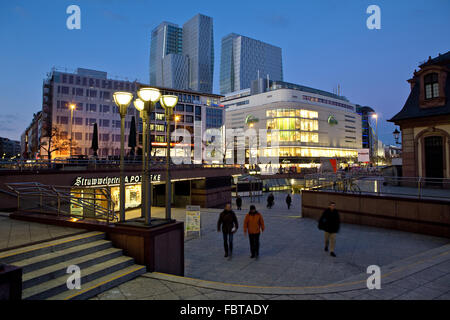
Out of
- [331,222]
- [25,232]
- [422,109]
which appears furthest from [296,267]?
[422,109]

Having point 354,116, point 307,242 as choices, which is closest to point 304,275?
point 307,242

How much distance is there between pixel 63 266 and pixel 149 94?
15.2 ft

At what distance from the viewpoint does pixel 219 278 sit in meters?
7.42

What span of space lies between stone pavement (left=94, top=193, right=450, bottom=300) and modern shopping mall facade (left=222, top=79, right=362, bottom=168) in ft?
308

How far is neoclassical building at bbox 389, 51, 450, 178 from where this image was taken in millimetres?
19366

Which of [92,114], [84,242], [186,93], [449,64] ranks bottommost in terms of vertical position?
[84,242]

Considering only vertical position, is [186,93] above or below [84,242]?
above

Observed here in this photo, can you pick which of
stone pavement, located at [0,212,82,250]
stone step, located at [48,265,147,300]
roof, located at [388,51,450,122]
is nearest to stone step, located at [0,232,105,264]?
stone pavement, located at [0,212,82,250]

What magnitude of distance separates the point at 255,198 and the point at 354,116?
115m

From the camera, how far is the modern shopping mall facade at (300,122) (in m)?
108

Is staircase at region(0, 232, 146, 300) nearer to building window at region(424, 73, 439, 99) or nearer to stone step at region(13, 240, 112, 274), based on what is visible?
stone step at region(13, 240, 112, 274)

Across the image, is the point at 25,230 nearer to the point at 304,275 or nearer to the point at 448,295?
the point at 304,275

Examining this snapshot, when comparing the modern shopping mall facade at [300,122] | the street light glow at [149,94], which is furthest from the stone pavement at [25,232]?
the modern shopping mall facade at [300,122]

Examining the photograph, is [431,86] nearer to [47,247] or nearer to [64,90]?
[47,247]
